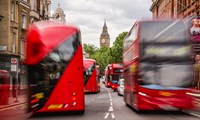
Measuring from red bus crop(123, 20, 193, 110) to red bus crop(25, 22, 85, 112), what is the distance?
241 centimetres

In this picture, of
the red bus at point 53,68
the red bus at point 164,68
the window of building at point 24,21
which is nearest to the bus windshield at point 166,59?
the red bus at point 164,68

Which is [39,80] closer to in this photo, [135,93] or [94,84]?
[135,93]

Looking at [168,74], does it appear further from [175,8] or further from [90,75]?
[175,8]

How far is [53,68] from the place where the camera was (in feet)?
59.1

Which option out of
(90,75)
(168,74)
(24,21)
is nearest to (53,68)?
(168,74)

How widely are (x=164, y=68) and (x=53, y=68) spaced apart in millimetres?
4118

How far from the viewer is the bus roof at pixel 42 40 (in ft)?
58.3

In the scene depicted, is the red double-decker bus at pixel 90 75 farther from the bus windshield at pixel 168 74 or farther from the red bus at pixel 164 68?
the bus windshield at pixel 168 74

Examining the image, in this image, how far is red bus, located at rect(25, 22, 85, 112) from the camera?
17828 mm

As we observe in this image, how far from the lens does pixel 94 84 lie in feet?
145

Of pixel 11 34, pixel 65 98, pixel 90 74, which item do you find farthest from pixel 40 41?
pixel 11 34

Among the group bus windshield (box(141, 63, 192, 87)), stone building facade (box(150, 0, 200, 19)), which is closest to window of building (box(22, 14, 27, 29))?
stone building facade (box(150, 0, 200, 19))

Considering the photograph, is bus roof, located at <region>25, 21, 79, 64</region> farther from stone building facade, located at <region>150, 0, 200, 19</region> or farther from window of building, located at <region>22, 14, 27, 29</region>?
window of building, located at <region>22, 14, 27, 29</region>

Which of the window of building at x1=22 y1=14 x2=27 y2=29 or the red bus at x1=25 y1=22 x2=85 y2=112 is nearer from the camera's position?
the red bus at x1=25 y1=22 x2=85 y2=112
